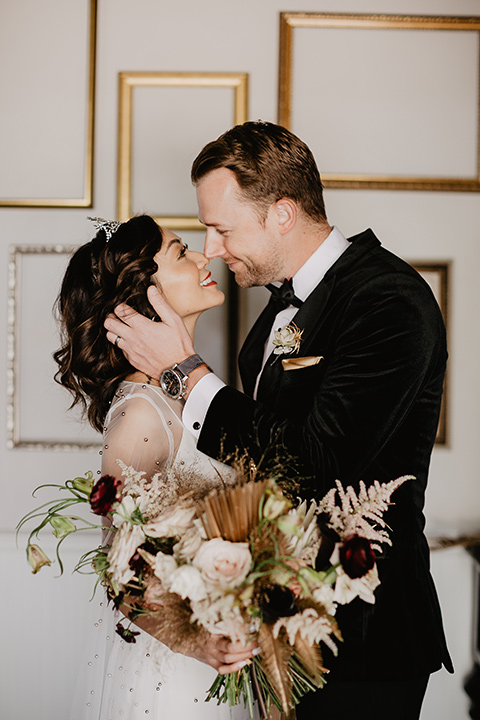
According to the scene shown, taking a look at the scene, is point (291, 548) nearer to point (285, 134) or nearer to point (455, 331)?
point (285, 134)

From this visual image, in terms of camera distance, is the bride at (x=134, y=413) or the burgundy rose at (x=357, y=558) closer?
the burgundy rose at (x=357, y=558)

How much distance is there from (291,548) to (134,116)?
2.18 meters

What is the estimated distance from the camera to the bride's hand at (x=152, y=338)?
69.8 inches

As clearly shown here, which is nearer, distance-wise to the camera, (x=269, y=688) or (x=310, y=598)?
(x=310, y=598)

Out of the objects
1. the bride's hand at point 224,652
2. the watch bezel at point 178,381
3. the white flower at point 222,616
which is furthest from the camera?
the watch bezel at point 178,381

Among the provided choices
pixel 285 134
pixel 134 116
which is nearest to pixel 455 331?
pixel 285 134

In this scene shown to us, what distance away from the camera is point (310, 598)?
47.0 inches

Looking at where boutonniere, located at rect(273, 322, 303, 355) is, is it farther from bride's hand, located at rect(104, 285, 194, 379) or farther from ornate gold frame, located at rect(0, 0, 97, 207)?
ornate gold frame, located at rect(0, 0, 97, 207)

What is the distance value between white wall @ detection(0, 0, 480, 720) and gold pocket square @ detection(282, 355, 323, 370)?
1063 millimetres

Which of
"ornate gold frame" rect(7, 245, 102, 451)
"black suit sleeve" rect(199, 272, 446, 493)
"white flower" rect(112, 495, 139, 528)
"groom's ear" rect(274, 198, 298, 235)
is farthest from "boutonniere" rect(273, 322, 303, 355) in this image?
"ornate gold frame" rect(7, 245, 102, 451)

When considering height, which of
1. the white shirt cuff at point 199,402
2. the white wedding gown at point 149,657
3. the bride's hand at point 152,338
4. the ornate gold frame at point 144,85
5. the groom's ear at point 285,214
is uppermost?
the ornate gold frame at point 144,85

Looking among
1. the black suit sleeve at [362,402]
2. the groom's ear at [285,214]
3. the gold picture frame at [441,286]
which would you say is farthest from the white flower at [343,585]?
the gold picture frame at [441,286]

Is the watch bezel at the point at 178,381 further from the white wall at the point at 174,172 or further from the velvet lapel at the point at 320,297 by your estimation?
the white wall at the point at 174,172

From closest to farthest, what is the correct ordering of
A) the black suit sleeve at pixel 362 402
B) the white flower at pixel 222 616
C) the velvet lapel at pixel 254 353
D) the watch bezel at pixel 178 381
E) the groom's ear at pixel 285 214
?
the white flower at pixel 222 616, the black suit sleeve at pixel 362 402, the watch bezel at pixel 178 381, the groom's ear at pixel 285 214, the velvet lapel at pixel 254 353
